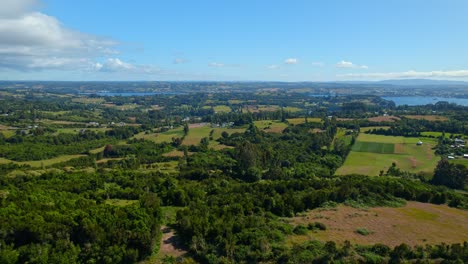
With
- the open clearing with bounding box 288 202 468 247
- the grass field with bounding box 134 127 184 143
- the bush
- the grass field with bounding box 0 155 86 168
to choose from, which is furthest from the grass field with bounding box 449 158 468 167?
the grass field with bounding box 0 155 86 168

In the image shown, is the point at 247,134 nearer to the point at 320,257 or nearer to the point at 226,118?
the point at 226,118

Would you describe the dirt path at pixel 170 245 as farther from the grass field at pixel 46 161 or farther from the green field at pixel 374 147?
the green field at pixel 374 147

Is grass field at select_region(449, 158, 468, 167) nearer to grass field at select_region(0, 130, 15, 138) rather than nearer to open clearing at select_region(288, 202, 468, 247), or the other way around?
open clearing at select_region(288, 202, 468, 247)

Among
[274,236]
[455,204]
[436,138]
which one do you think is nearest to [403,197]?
[455,204]

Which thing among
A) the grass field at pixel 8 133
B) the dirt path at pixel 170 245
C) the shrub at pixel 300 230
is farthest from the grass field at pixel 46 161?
the shrub at pixel 300 230

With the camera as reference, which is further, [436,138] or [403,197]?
[436,138]
